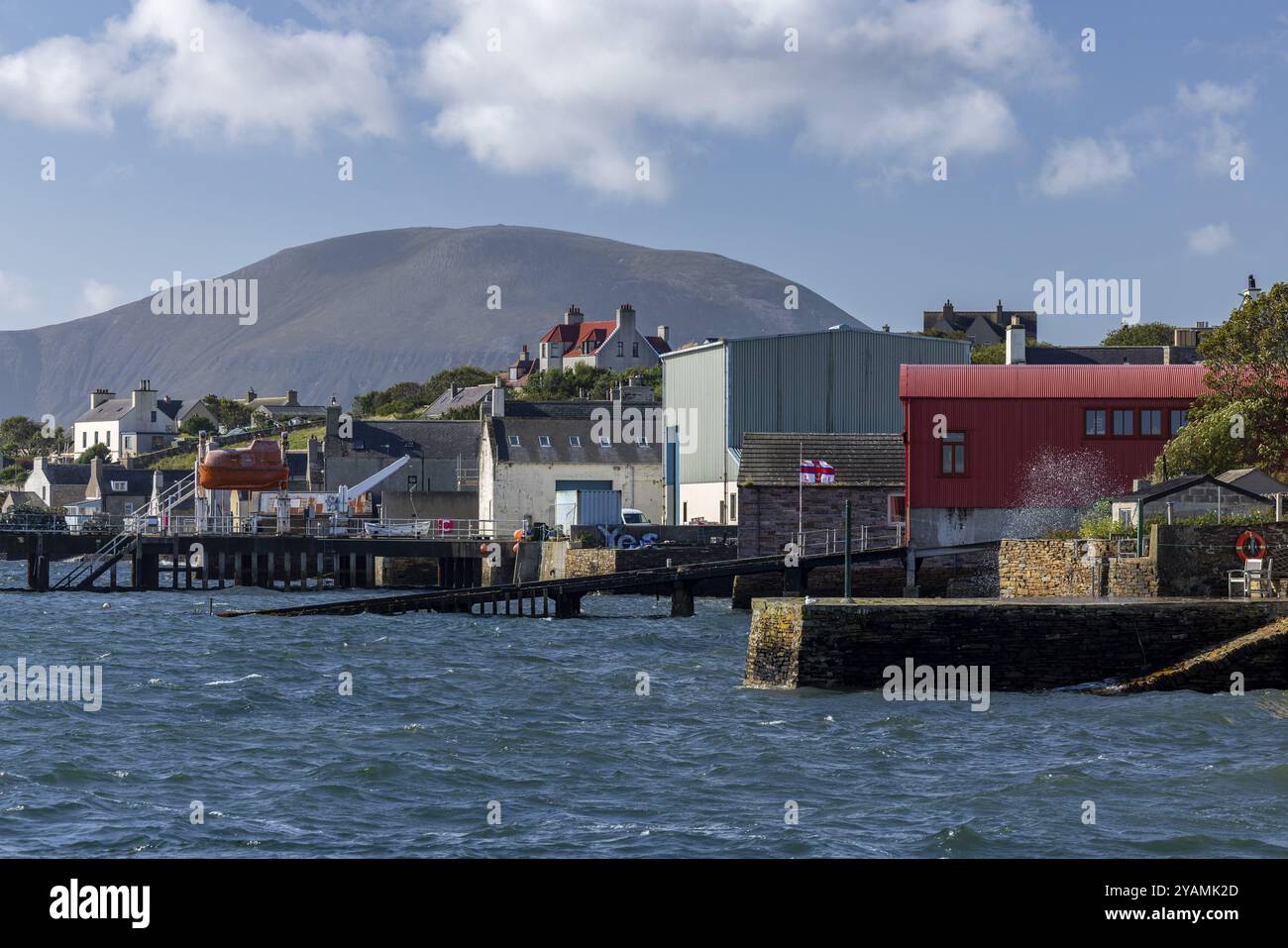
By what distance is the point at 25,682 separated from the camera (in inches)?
1206

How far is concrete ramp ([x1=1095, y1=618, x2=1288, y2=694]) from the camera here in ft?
90.0

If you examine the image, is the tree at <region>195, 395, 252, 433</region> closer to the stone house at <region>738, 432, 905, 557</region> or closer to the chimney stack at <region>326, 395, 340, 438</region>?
the chimney stack at <region>326, 395, 340, 438</region>

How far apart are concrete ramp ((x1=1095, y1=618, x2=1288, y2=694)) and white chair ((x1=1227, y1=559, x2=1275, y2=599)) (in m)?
3.20

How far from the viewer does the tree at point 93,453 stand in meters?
162

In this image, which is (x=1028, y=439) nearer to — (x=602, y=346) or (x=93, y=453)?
(x=602, y=346)

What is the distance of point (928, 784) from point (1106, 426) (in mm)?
34155

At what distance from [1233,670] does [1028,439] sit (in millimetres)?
24332

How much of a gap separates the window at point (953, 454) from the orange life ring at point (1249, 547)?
20014 mm

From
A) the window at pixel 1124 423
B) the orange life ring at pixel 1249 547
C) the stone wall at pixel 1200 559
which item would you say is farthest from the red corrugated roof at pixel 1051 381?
the orange life ring at pixel 1249 547

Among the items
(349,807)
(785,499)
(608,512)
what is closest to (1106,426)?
(785,499)

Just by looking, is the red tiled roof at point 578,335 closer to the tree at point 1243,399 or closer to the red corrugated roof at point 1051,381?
the red corrugated roof at point 1051,381

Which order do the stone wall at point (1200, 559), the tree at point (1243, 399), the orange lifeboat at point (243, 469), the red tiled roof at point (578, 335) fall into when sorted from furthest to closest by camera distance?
the red tiled roof at point (578, 335), the orange lifeboat at point (243, 469), the tree at point (1243, 399), the stone wall at point (1200, 559)

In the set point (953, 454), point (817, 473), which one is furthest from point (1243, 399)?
point (817, 473)

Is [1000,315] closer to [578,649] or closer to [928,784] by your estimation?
[578,649]
